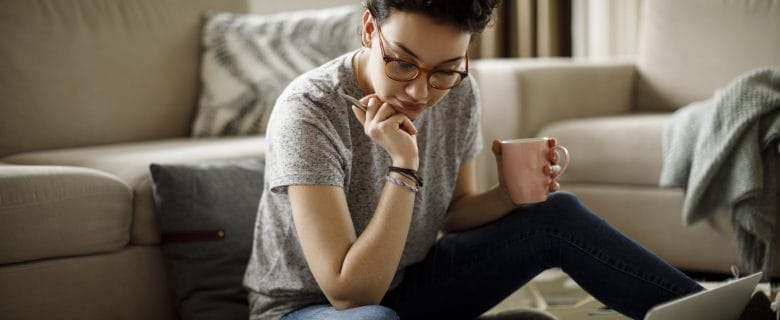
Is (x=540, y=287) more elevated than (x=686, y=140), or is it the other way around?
(x=686, y=140)

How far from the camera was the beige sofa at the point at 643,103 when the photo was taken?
2.11m

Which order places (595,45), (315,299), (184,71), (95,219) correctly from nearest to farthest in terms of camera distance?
(315,299)
(95,219)
(184,71)
(595,45)

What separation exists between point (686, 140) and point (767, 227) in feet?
0.97

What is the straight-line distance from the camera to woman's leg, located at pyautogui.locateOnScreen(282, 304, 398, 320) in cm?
111

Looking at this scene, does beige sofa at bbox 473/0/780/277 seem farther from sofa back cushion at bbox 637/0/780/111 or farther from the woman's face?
the woman's face

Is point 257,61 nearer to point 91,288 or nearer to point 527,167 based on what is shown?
point 91,288

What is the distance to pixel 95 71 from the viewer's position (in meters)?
2.24

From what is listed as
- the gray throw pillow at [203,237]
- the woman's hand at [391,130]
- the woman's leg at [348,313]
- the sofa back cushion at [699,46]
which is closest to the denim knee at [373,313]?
the woman's leg at [348,313]

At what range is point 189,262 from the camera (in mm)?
1634

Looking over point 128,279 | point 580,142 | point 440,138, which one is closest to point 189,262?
point 128,279

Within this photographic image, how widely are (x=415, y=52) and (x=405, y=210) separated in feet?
0.78

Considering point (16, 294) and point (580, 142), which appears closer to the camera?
point (16, 294)

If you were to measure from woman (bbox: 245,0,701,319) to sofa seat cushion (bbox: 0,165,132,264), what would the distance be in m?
0.41

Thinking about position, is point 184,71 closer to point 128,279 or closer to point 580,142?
point 128,279
